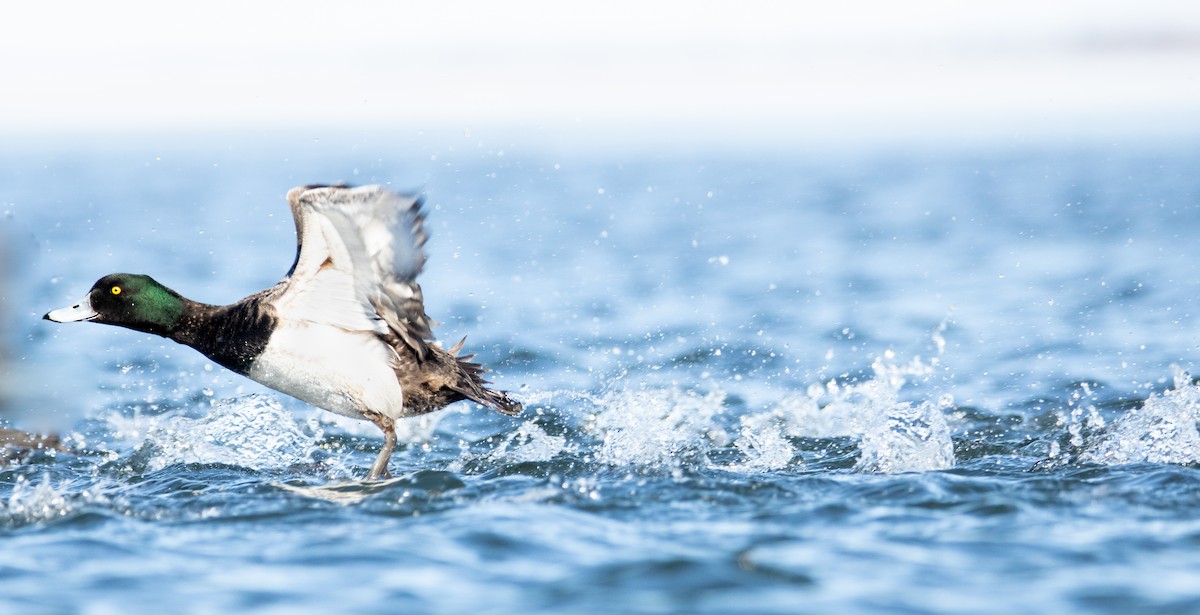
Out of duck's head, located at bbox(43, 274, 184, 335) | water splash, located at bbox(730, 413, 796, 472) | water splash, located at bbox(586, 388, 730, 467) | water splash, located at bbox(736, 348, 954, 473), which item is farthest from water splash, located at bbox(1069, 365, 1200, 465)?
duck's head, located at bbox(43, 274, 184, 335)

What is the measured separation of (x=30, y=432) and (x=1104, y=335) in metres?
7.63

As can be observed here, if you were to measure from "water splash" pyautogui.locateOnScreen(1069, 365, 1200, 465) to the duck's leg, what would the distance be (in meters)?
3.48

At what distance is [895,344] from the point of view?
10.8m

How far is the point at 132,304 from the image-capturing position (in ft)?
23.1

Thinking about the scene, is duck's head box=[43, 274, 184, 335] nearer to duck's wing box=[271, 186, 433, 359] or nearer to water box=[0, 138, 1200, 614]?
duck's wing box=[271, 186, 433, 359]

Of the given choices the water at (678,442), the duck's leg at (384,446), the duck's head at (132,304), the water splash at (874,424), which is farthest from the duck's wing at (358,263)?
the water splash at (874,424)

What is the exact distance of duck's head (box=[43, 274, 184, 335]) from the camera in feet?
22.8

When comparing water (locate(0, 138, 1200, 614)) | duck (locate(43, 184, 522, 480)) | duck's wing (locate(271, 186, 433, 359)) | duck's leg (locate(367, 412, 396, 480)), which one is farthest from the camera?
duck's leg (locate(367, 412, 396, 480))

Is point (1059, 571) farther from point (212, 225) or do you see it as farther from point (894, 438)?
point (212, 225)

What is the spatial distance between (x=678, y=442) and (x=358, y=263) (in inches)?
78.3

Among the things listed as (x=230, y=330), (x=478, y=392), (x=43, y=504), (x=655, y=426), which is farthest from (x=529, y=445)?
(x=43, y=504)

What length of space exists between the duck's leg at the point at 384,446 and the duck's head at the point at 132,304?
1152mm

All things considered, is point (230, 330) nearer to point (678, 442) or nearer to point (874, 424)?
point (678, 442)

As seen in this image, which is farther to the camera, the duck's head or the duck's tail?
the duck's tail
